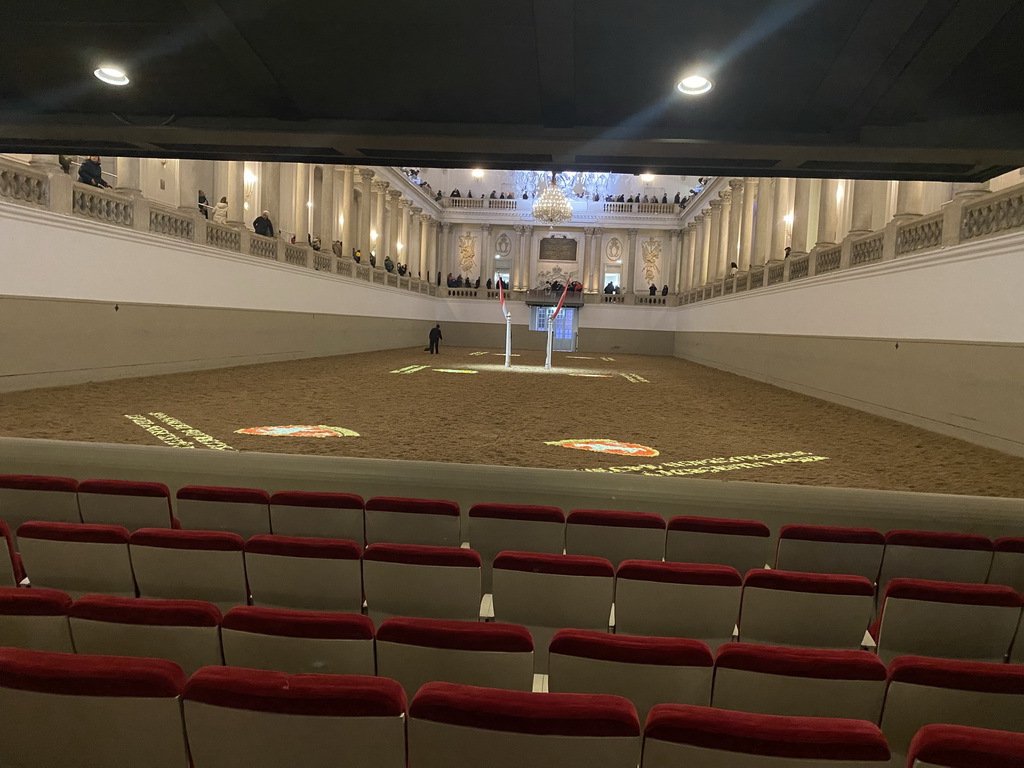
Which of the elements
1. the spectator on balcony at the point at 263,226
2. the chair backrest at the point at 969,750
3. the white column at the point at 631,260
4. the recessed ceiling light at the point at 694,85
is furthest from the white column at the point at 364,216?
the chair backrest at the point at 969,750

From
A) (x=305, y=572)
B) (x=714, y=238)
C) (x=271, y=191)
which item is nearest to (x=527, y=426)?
(x=305, y=572)

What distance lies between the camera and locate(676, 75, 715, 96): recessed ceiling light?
3648 mm

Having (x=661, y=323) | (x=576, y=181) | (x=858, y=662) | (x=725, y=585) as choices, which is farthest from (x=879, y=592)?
(x=576, y=181)

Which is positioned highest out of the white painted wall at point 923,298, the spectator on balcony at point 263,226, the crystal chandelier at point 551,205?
the crystal chandelier at point 551,205

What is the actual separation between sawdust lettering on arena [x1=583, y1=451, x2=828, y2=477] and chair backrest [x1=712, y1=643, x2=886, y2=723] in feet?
12.8

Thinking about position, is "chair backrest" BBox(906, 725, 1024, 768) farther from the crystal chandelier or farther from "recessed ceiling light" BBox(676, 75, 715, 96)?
the crystal chandelier

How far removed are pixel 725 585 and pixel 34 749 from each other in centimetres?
219

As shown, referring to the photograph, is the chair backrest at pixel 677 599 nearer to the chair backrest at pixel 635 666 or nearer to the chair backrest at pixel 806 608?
the chair backrest at pixel 806 608

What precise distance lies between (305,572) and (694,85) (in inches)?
134

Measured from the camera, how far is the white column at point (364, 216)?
1149 inches

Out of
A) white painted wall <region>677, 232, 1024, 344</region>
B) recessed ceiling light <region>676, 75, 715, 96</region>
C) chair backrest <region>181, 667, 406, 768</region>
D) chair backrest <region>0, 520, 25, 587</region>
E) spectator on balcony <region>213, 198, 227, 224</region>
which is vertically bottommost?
chair backrest <region>0, 520, 25, 587</region>

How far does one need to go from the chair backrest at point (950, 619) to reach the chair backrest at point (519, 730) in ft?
5.29

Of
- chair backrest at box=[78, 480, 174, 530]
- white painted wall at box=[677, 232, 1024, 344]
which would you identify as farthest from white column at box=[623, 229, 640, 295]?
chair backrest at box=[78, 480, 174, 530]

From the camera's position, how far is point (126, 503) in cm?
353
